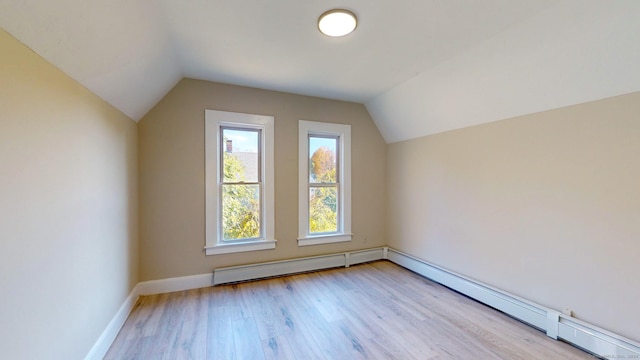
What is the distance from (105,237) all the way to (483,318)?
134 inches

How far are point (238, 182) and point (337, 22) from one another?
2216mm

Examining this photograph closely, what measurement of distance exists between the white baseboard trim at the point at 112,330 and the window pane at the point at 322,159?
245 cm

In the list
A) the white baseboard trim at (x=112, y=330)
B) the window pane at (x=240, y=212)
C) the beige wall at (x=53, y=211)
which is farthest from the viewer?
the window pane at (x=240, y=212)

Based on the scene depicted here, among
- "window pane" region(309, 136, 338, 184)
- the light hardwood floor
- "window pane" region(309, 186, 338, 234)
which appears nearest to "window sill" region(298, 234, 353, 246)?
"window pane" region(309, 186, 338, 234)

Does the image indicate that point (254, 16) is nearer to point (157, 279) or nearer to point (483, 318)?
point (157, 279)

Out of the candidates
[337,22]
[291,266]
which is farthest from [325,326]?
[337,22]

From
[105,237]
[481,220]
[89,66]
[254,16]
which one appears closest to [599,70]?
[481,220]

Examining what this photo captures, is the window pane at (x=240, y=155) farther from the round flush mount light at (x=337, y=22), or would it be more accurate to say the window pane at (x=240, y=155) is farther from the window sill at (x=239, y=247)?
the round flush mount light at (x=337, y=22)

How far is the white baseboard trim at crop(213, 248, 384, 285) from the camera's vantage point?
10.4ft

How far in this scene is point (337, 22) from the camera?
75.4 inches

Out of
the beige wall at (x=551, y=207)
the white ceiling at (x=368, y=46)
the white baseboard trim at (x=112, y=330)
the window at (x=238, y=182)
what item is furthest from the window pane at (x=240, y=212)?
the beige wall at (x=551, y=207)

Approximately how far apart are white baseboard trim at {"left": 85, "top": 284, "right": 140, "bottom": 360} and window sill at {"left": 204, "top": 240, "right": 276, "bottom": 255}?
830 millimetres

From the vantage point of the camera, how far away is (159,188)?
2914 mm

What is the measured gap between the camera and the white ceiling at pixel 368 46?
4.85ft
